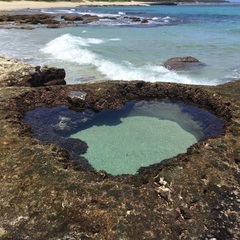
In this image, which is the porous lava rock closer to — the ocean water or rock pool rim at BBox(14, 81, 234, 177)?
the ocean water

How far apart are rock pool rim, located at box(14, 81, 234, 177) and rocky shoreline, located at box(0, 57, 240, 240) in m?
1.78

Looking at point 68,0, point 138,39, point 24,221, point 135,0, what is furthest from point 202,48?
point 135,0

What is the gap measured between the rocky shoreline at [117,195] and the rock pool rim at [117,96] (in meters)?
1.78

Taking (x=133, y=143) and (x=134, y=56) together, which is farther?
(x=134, y=56)

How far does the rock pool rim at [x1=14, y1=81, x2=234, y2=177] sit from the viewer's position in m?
9.98

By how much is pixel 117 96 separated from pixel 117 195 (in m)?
5.86

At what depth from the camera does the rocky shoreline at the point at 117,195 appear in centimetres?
519

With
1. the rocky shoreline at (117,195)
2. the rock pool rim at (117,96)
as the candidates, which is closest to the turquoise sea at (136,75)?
the rock pool rim at (117,96)

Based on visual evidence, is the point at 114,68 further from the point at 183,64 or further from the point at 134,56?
the point at 134,56

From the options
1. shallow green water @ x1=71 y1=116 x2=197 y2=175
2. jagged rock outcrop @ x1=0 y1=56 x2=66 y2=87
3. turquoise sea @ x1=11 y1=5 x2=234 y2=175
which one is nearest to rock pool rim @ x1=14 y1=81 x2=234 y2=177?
turquoise sea @ x1=11 y1=5 x2=234 y2=175

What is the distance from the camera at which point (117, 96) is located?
11203 mm

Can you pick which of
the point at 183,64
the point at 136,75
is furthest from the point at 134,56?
the point at 136,75

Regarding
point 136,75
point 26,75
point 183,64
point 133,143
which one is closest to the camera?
point 133,143

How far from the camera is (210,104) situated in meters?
10.4
